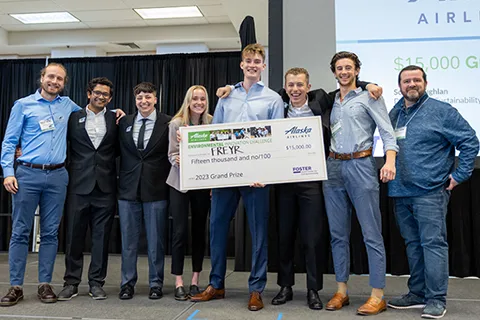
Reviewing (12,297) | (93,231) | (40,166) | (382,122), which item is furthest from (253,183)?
(12,297)

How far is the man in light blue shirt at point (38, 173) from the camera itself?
2.54 m

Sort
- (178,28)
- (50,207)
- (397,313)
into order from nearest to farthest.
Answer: (397,313), (50,207), (178,28)

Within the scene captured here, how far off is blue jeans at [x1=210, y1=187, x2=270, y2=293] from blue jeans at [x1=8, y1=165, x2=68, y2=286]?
3.08 feet

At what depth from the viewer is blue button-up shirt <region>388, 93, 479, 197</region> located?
232 cm

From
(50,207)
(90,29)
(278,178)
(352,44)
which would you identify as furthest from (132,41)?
(278,178)

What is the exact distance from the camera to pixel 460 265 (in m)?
3.49

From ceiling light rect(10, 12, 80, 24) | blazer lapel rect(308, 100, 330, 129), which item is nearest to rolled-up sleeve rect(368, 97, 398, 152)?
blazer lapel rect(308, 100, 330, 129)

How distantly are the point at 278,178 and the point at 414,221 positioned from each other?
2.63 ft

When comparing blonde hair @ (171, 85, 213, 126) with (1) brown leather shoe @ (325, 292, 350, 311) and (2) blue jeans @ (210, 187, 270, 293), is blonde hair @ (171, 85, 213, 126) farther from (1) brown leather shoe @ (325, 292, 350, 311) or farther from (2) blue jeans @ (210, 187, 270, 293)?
(1) brown leather shoe @ (325, 292, 350, 311)

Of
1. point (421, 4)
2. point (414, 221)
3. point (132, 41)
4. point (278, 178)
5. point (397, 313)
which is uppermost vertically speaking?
point (132, 41)

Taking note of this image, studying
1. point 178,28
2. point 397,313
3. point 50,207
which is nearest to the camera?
point 397,313

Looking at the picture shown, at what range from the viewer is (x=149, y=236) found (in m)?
2.68

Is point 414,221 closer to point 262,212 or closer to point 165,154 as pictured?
point 262,212

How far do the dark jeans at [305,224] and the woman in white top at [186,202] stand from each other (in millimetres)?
524
